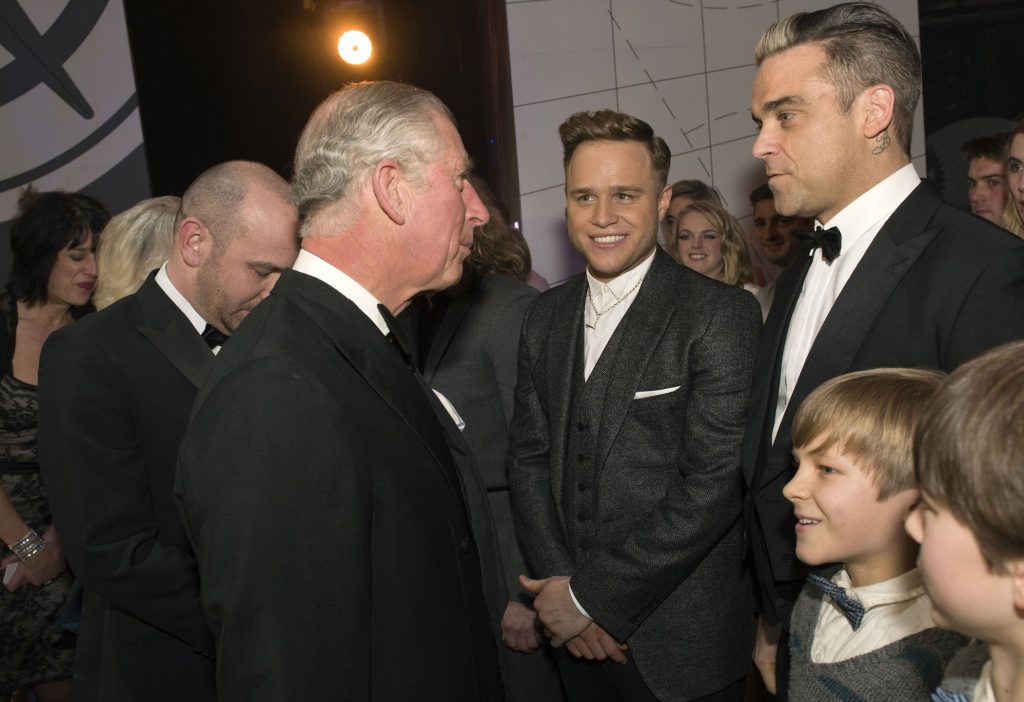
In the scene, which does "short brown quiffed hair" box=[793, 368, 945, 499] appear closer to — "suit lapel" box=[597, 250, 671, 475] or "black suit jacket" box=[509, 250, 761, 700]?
"black suit jacket" box=[509, 250, 761, 700]

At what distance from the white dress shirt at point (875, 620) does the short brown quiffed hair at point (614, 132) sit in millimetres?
1256

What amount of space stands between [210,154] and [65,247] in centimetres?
107

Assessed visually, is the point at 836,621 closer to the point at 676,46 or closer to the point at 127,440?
the point at 127,440

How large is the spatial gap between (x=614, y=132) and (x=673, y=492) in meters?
0.97

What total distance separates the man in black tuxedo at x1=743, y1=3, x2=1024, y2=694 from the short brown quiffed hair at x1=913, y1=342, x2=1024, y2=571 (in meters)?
0.67

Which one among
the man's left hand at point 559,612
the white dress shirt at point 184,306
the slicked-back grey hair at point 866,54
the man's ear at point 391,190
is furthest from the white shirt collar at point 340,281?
the slicked-back grey hair at point 866,54

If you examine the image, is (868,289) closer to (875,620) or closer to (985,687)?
(875,620)

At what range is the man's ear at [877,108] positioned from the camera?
74.3 inches

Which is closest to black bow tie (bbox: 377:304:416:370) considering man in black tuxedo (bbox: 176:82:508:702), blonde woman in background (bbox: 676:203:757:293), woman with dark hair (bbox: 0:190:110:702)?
man in black tuxedo (bbox: 176:82:508:702)

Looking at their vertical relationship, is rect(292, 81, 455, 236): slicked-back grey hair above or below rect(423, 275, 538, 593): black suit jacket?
above

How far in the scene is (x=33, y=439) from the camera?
3170 millimetres

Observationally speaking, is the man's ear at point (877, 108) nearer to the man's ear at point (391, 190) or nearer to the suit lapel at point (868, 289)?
the suit lapel at point (868, 289)

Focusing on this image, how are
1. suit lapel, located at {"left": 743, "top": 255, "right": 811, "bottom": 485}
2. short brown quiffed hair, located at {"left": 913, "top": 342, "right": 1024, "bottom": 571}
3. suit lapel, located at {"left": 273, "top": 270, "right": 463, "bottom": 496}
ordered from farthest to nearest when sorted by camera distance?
suit lapel, located at {"left": 743, "top": 255, "right": 811, "bottom": 485} < suit lapel, located at {"left": 273, "top": 270, "right": 463, "bottom": 496} < short brown quiffed hair, located at {"left": 913, "top": 342, "right": 1024, "bottom": 571}

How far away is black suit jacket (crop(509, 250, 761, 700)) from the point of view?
6.95ft
